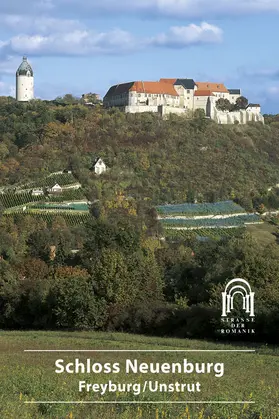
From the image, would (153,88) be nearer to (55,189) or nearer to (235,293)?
(55,189)

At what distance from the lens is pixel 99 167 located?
67750 mm

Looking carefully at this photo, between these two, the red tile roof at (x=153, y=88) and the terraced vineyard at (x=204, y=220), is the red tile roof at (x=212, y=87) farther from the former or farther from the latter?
the terraced vineyard at (x=204, y=220)

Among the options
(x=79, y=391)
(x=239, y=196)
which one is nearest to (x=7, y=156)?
(x=239, y=196)

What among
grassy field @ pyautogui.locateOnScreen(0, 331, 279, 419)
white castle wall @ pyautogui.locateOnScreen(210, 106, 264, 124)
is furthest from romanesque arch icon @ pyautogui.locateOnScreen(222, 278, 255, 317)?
white castle wall @ pyautogui.locateOnScreen(210, 106, 264, 124)

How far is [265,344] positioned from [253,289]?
2.65 metres

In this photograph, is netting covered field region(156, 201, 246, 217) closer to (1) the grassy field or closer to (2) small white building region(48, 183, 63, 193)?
(2) small white building region(48, 183, 63, 193)

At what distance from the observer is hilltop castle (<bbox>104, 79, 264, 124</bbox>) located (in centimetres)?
8250

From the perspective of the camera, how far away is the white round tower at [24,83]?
8781cm

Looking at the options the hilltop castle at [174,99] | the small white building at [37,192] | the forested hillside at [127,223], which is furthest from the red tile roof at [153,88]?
the small white building at [37,192]

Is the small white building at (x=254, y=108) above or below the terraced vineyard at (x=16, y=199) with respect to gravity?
above

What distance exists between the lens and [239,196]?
71.2 meters

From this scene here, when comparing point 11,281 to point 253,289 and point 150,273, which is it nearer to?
point 150,273

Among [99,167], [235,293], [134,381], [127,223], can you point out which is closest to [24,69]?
[99,167]

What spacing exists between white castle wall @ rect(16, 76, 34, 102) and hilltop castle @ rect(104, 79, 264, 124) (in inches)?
342
